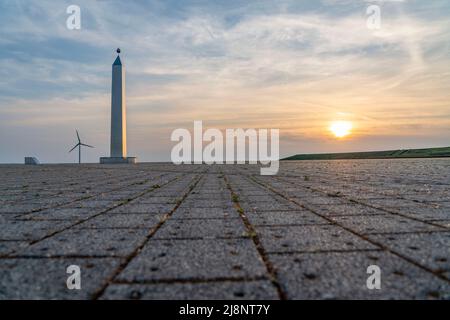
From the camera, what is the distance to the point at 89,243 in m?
3.44

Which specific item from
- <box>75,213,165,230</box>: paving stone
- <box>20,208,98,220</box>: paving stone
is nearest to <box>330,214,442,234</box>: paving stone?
<box>75,213,165,230</box>: paving stone

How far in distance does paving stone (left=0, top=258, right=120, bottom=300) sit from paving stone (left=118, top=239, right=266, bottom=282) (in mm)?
183

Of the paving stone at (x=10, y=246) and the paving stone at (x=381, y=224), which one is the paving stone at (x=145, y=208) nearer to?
the paving stone at (x=10, y=246)

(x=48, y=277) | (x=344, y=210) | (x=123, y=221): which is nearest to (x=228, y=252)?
(x=48, y=277)

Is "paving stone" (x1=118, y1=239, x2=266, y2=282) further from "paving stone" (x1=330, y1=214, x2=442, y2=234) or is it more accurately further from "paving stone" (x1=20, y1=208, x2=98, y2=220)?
"paving stone" (x1=20, y1=208, x2=98, y2=220)

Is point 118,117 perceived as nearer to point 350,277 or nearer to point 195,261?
point 195,261

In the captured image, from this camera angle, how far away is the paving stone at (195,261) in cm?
250

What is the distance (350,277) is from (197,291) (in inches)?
40.5

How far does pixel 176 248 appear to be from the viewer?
3197 millimetres

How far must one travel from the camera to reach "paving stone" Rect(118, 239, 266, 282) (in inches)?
98.6
